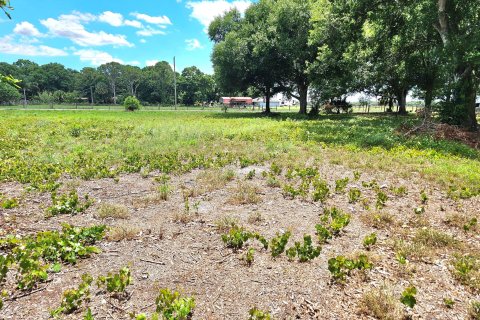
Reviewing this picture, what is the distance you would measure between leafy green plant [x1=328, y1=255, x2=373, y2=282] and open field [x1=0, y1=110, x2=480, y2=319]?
0.07 feet

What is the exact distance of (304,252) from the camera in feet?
11.6

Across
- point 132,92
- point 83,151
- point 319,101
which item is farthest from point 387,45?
point 132,92

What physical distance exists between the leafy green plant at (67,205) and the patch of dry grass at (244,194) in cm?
244

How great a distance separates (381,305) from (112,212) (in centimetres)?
393

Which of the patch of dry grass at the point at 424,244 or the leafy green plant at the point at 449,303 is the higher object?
the patch of dry grass at the point at 424,244

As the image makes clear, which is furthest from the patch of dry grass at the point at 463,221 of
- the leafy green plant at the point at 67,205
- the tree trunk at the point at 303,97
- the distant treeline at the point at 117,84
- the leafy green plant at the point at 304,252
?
the distant treeline at the point at 117,84

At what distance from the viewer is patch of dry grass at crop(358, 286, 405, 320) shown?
2.63m

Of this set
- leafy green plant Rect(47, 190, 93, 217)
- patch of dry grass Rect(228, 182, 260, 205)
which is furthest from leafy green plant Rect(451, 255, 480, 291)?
leafy green plant Rect(47, 190, 93, 217)

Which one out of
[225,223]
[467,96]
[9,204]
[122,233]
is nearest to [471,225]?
[225,223]

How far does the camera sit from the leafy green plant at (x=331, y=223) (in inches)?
157

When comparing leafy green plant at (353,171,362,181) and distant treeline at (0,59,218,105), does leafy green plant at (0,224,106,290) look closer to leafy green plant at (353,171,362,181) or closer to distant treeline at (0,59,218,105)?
leafy green plant at (353,171,362,181)

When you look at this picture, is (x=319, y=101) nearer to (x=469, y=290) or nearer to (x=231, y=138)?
(x=231, y=138)

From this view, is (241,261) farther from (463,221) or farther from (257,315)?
(463,221)

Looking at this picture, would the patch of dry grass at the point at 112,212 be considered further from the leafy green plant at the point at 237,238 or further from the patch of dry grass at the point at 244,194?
the leafy green plant at the point at 237,238
